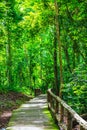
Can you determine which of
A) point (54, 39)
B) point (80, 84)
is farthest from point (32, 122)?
point (54, 39)

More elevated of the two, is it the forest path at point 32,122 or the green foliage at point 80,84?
the green foliage at point 80,84

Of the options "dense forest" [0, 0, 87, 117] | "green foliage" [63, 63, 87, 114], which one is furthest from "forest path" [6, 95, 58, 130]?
"green foliage" [63, 63, 87, 114]

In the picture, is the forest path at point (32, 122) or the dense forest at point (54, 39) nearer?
the forest path at point (32, 122)

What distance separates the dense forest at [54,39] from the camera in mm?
15992

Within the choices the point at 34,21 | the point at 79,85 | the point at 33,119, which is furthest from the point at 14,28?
the point at 79,85

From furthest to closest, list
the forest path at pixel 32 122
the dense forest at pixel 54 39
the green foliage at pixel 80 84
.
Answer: the dense forest at pixel 54 39
the forest path at pixel 32 122
the green foliage at pixel 80 84

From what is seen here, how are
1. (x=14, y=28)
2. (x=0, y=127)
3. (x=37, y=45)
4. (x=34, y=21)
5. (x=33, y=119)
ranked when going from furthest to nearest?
(x=37, y=45)
(x=14, y=28)
(x=34, y=21)
(x=33, y=119)
(x=0, y=127)

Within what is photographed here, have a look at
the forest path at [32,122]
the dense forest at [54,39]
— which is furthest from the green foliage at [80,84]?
the forest path at [32,122]

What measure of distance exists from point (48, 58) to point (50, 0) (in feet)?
75.0

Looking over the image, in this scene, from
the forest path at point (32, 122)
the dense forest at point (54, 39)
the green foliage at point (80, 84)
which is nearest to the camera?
the green foliage at point (80, 84)

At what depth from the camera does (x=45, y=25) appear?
83.3ft

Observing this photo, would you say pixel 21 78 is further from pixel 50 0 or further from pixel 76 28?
pixel 76 28

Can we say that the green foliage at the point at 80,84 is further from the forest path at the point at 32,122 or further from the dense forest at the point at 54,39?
the forest path at the point at 32,122

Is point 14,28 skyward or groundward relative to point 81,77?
skyward
